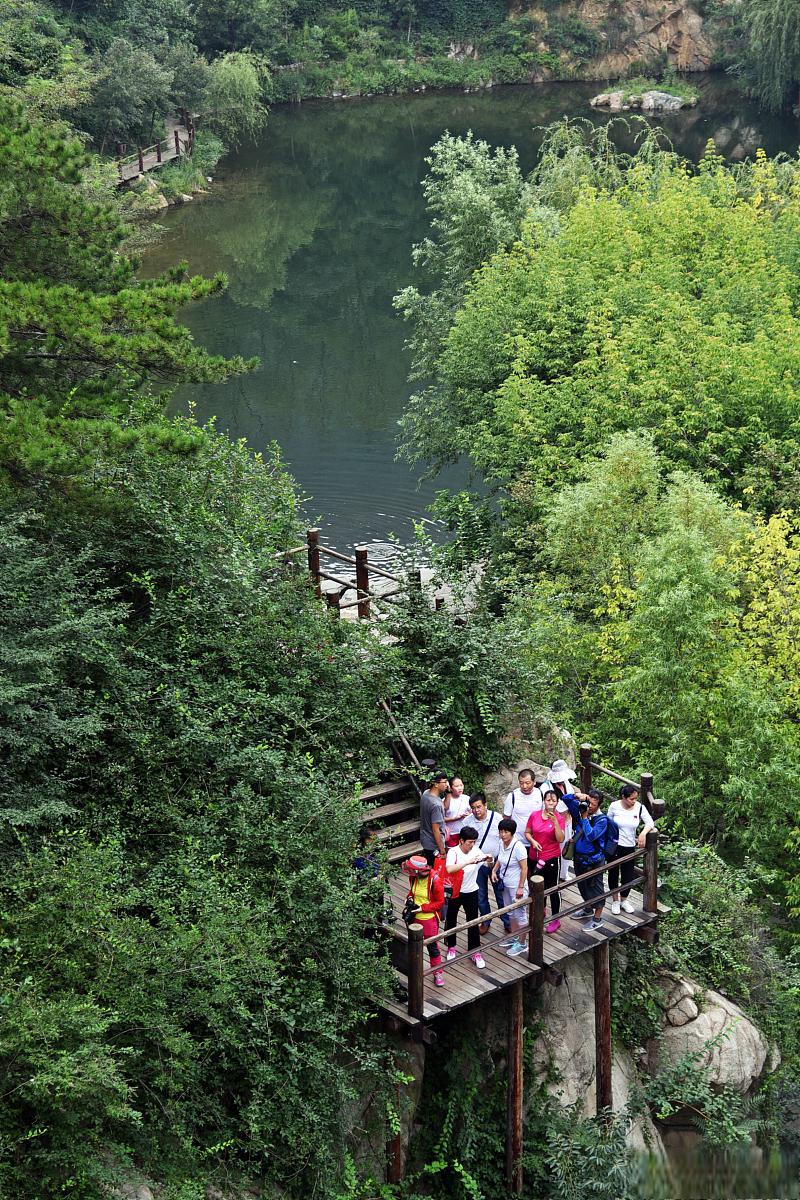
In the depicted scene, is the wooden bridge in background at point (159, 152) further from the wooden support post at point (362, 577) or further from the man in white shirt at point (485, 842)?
the man in white shirt at point (485, 842)

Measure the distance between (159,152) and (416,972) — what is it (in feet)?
189

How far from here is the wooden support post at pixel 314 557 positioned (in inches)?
662

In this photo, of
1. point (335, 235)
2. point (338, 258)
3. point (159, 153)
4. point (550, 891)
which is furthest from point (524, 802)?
point (159, 153)

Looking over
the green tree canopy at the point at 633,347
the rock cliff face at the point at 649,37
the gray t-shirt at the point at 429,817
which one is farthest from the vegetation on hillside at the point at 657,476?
the rock cliff face at the point at 649,37

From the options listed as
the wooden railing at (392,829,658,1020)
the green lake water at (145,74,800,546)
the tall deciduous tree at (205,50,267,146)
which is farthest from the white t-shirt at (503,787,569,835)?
the tall deciduous tree at (205,50,267,146)

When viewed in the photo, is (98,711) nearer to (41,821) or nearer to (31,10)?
(41,821)

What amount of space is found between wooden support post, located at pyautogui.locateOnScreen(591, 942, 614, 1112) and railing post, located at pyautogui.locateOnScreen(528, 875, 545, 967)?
1.06 metres

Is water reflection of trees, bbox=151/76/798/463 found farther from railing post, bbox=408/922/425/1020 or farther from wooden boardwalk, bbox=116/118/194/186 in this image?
railing post, bbox=408/922/425/1020

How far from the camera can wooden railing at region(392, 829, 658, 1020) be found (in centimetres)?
1173

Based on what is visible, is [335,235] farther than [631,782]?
Yes

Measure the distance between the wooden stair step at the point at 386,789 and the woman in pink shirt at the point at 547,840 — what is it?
195 cm

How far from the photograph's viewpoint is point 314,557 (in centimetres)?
1727

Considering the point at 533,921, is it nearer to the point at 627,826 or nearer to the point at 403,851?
the point at 627,826

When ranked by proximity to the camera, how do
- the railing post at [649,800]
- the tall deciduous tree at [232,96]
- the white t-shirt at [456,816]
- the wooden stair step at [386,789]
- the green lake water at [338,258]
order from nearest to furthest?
the white t-shirt at [456,816] < the railing post at [649,800] < the wooden stair step at [386,789] < the green lake water at [338,258] < the tall deciduous tree at [232,96]
